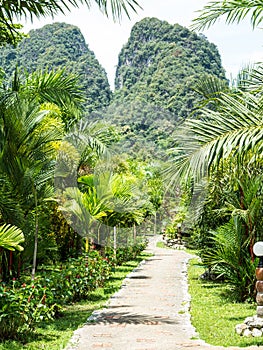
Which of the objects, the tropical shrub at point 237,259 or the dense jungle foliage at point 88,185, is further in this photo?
the tropical shrub at point 237,259

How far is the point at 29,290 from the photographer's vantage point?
6141 mm

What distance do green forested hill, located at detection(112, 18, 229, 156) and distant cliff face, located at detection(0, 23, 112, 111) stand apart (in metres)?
2.07

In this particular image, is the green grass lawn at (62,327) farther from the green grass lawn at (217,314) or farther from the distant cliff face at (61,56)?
the distant cliff face at (61,56)

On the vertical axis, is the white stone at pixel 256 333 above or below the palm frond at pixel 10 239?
below

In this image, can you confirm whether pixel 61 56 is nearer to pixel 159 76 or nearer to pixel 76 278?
pixel 159 76

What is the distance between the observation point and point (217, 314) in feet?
25.8

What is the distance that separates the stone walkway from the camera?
5680 millimetres

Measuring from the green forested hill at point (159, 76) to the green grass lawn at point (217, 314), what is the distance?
7.84 meters

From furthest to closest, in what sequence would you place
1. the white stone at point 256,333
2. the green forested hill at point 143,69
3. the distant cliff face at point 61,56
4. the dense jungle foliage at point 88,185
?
the distant cliff face at point 61,56 → the green forested hill at point 143,69 → the white stone at point 256,333 → the dense jungle foliage at point 88,185

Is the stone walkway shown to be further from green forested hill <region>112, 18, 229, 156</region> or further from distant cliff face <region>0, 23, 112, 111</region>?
distant cliff face <region>0, 23, 112, 111</region>

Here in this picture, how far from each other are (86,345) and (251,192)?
380cm

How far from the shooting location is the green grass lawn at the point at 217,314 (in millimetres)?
5980

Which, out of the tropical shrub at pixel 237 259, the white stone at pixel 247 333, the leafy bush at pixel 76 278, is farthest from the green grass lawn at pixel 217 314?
the leafy bush at pixel 76 278

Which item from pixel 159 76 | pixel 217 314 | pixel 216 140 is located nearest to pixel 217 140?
pixel 216 140
